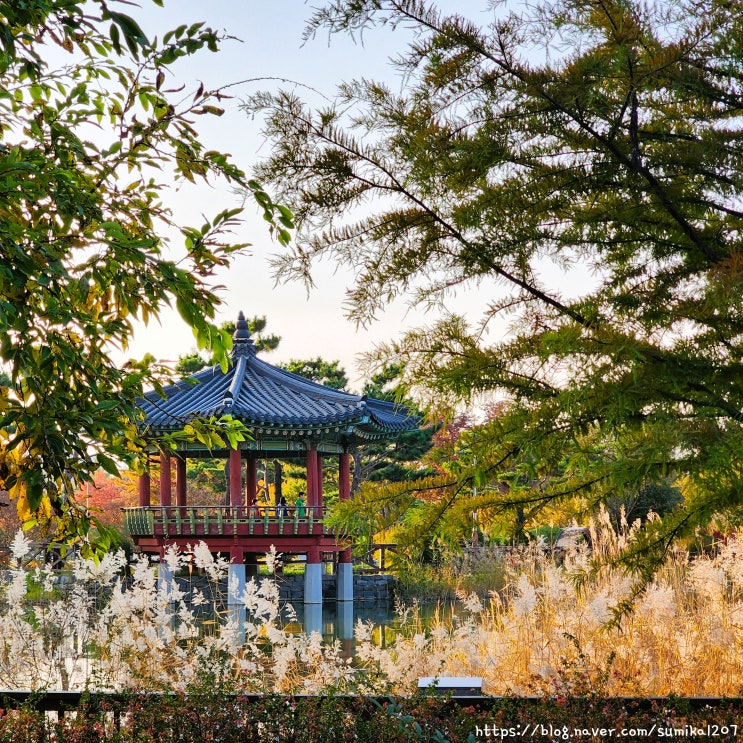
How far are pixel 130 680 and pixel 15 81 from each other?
2337mm

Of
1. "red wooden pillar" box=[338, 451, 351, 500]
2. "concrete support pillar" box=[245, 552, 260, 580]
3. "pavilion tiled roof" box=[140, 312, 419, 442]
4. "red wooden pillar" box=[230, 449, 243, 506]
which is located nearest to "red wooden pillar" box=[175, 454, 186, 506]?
"pavilion tiled roof" box=[140, 312, 419, 442]

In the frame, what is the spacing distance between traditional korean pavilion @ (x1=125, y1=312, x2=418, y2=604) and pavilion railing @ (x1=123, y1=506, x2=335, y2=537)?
0.02 m

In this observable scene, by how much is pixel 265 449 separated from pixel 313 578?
240 centimetres

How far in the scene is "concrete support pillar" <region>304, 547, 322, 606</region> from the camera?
13586mm

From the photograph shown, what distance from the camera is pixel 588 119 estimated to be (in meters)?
2.83

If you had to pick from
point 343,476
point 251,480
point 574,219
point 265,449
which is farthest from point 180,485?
point 574,219

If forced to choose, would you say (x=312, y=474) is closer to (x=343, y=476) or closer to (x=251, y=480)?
(x=343, y=476)

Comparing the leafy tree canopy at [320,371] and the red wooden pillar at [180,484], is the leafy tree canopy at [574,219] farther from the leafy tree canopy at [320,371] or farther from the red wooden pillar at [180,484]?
the leafy tree canopy at [320,371]

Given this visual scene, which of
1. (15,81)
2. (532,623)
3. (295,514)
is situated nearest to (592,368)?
(532,623)

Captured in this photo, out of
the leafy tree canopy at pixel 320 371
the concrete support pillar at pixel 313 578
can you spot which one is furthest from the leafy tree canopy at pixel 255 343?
the concrete support pillar at pixel 313 578

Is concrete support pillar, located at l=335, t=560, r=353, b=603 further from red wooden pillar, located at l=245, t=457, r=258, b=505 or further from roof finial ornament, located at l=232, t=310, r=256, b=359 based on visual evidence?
roof finial ornament, located at l=232, t=310, r=256, b=359

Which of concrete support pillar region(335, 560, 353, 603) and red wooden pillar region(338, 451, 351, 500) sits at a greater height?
→ red wooden pillar region(338, 451, 351, 500)

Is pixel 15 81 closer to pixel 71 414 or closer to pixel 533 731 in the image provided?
pixel 71 414

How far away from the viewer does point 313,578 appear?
44.7ft
